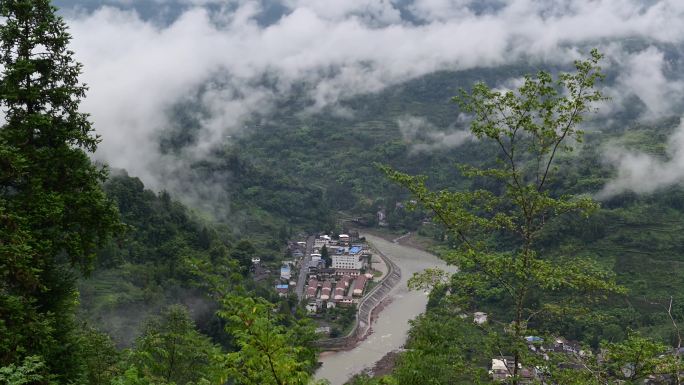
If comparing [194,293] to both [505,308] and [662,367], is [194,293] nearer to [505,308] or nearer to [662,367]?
[505,308]

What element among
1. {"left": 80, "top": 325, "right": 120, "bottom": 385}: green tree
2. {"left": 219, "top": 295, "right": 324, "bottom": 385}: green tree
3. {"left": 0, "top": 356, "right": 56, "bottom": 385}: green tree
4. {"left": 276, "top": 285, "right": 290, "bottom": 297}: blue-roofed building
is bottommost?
{"left": 80, "top": 325, "right": 120, "bottom": 385}: green tree

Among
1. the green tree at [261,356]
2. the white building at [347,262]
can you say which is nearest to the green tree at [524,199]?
the green tree at [261,356]

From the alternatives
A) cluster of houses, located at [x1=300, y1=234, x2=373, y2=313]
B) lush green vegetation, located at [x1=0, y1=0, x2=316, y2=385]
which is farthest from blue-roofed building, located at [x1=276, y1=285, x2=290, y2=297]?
lush green vegetation, located at [x1=0, y1=0, x2=316, y2=385]

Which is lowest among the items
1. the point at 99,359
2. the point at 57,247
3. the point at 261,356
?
the point at 99,359

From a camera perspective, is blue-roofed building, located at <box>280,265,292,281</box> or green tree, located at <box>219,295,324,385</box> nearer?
green tree, located at <box>219,295,324,385</box>

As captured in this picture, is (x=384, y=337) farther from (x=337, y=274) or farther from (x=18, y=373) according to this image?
(x=18, y=373)

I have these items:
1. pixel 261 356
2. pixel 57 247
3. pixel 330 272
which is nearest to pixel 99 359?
pixel 57 247

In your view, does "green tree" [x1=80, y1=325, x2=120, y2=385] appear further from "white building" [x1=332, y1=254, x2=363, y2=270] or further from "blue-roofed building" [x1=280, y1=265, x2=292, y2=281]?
"white building" [x1=332, y1=254, x2=363, y2=270]
